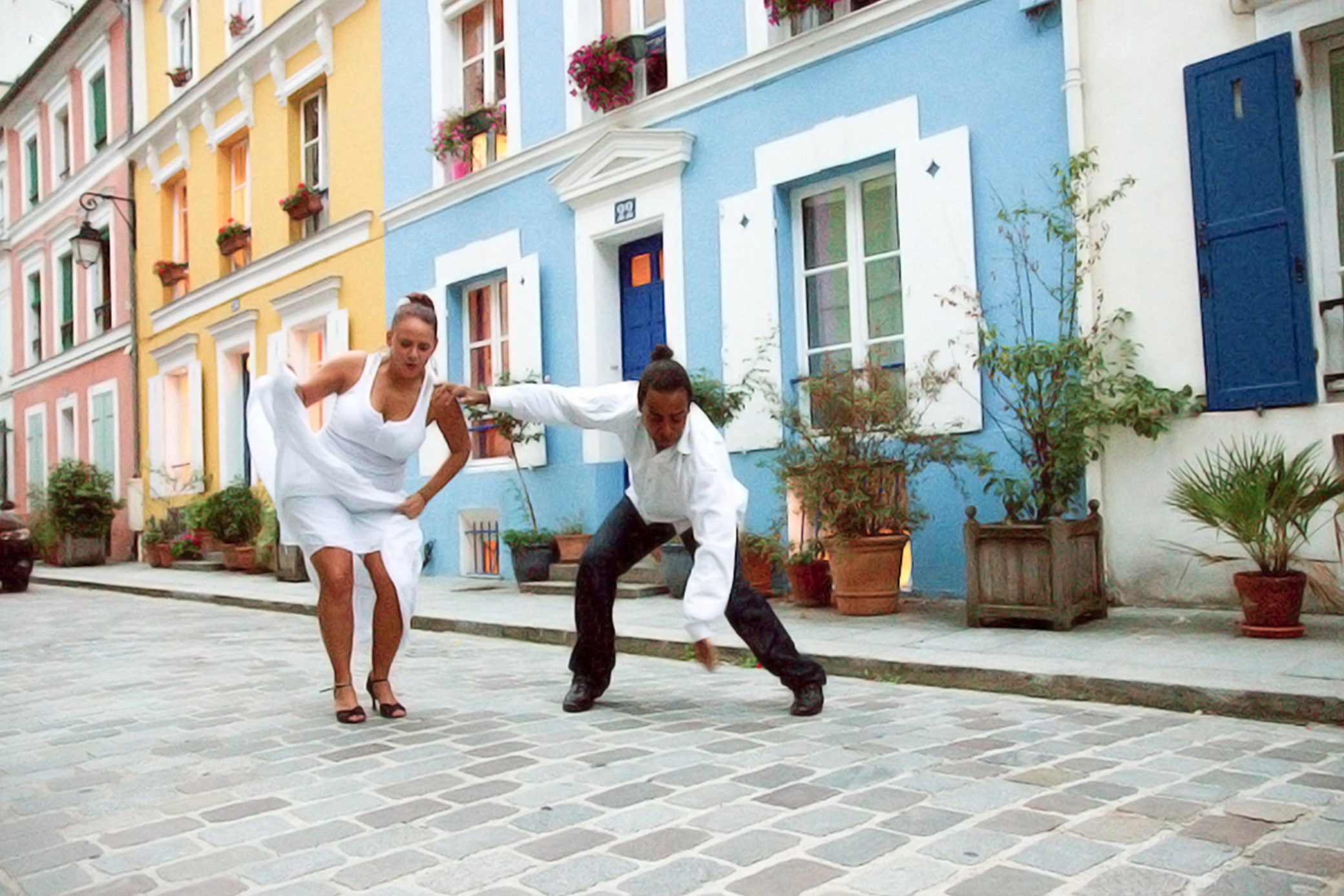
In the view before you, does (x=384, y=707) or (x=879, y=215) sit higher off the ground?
(x=879, y=215)

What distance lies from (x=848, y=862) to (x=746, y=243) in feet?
23.8

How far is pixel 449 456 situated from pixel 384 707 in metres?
1.09

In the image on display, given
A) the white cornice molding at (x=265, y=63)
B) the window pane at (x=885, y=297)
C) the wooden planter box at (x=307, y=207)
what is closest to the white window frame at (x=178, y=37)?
the white cornice molding at (x=265, y=63)

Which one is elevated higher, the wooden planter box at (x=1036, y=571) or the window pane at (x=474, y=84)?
the window pane at (x=474, y=84)

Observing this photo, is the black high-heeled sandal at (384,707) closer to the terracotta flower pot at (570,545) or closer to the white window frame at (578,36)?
the terracotta flower pot at (570,545)

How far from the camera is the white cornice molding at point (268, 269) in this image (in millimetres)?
14633

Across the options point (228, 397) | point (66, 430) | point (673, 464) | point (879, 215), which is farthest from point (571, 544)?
point (66, 430)

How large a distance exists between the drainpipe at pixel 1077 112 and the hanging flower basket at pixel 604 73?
4.47 meters

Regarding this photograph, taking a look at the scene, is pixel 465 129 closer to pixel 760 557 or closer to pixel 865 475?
pixel 760 557

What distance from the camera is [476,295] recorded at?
43.0 ft

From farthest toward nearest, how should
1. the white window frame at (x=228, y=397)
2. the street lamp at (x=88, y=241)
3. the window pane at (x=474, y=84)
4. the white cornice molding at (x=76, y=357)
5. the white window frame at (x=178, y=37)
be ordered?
the white cornice molding at (x=76, y=357) < the street lamp at (x=88, y=241) < the white window frame at (x=178, y=37) < the white window frame at (x=228, y=397) < the window pane at (x=474, y=84)

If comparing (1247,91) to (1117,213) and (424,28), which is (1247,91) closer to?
(1117,213)

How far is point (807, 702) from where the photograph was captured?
15.7ft

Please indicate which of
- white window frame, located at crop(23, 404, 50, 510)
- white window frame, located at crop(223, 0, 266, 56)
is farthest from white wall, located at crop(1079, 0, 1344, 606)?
white window frame, located at crop(23, 404, 50, 510)
